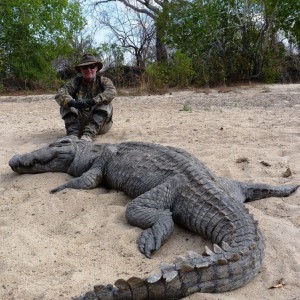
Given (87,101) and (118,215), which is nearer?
(118,215)

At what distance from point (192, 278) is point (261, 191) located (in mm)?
1854

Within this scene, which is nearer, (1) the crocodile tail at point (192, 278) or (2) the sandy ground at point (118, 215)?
(1) the crocodile tail at point (192, 278)

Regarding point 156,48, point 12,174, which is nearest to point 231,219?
point 12,174

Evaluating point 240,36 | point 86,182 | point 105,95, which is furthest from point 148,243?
point 240,36

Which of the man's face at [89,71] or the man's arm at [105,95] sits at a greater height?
the man's face at [89,71]

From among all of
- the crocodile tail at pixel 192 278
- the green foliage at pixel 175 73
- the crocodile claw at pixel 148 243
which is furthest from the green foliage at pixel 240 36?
the crocodile tail at pixel 192 278

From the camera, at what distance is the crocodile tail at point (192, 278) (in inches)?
86.5

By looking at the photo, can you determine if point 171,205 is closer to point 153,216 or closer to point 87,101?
point 153,216

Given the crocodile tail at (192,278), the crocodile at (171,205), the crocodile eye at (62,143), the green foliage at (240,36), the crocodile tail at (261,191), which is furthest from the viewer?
the green foliage at (240,36)

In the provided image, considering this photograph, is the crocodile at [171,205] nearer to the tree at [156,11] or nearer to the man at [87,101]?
the man at [87,101]

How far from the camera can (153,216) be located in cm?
336

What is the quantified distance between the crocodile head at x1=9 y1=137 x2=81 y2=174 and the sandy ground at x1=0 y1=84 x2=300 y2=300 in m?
0.13

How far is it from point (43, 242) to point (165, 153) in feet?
4.78

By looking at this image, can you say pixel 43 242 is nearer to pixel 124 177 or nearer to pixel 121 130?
pixel 124 177
